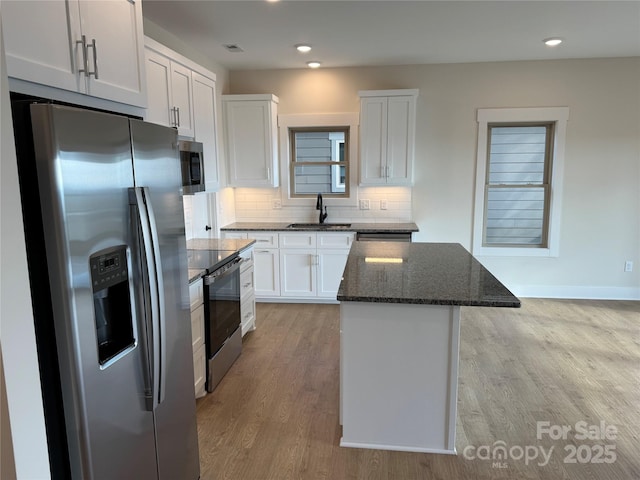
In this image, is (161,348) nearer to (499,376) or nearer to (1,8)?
(1,8)

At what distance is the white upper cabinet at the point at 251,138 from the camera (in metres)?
4.66

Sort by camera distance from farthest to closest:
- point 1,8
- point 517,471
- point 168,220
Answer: point 517,471 → point 168,220 → point 1,8

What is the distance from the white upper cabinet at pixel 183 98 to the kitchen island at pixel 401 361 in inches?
65.2

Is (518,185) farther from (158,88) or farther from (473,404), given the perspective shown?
(158,88)

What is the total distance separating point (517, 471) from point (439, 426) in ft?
1.38

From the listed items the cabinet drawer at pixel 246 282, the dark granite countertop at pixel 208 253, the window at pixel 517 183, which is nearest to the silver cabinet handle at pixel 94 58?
the dark granite countertop at pixel 208 253

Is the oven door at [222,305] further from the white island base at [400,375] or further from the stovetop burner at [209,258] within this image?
the white island base at [400,375]

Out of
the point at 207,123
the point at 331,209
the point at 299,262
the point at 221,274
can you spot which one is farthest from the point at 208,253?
the point at 331,209

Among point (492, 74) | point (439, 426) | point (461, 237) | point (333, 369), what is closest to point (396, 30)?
point (492, 74)

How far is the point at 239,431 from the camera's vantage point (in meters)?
2.43

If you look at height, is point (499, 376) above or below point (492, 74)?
below

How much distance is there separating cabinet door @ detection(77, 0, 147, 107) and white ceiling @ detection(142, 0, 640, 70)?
3.81ft

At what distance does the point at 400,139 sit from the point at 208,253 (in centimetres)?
251

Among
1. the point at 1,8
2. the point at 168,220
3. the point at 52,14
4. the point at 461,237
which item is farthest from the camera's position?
the point at 461,237
